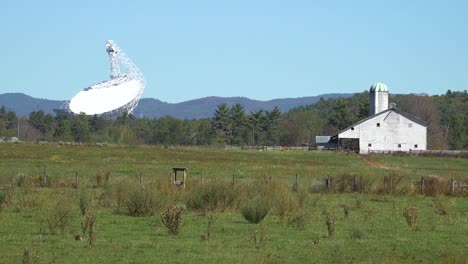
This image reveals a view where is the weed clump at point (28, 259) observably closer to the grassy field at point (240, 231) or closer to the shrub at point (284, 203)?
the grassy field at point (240, 231)

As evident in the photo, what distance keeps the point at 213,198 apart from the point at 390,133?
8829 cm

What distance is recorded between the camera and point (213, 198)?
31.3m

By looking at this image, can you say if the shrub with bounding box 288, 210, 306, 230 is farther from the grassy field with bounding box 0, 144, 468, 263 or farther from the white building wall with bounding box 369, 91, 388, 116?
the white building wall with bounding box 369, 91, 388, 116

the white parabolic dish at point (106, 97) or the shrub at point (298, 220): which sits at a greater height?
the white parabolic dish at point (106, 97)

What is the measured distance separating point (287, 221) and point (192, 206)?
5.43 metres

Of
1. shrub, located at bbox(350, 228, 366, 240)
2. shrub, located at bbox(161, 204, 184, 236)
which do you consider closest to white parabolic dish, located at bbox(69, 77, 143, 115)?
shrub, located at bbox(161, 204, 184, 236)

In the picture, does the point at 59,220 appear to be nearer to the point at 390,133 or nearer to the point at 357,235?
the point at 357,235

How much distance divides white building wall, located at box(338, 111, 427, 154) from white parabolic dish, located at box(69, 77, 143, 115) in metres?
39.6

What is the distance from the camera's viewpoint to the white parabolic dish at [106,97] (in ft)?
449

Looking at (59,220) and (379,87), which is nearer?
(59,220)

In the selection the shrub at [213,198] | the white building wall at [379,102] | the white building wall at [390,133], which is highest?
the white building wall at [379,102]

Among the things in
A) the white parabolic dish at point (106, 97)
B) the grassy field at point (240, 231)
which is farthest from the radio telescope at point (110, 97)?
the grassy field at point (240, 231)

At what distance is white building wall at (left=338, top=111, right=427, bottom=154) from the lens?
381ft

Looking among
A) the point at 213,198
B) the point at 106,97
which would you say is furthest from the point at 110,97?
the point at 213,198
